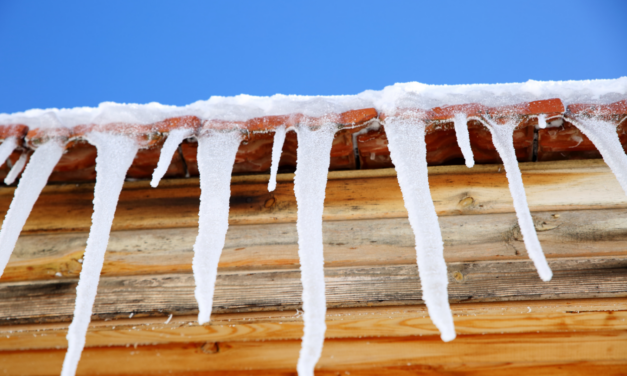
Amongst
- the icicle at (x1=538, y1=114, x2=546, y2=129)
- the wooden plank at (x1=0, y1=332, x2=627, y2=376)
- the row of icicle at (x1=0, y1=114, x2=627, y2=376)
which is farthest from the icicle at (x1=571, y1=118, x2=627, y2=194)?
the wooden plank at (x1=0, y1=332, x2=627, y2=376)

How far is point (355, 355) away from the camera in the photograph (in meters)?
1.44

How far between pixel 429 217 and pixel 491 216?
0.55 m

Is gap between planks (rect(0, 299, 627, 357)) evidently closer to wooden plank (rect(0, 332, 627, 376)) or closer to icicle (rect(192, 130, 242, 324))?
wooden plank (rect(0, 332, 627, 376))

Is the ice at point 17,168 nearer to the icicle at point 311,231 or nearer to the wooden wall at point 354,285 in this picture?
the wooden wall at point 354,285

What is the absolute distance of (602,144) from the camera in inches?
47.6

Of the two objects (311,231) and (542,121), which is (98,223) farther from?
(542,121)

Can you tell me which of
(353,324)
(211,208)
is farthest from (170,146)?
(353,324)

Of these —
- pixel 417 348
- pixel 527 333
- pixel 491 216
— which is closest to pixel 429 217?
pixel 491 216

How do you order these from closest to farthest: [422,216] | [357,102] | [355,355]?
[422,216] < [357,102] < [355,355]

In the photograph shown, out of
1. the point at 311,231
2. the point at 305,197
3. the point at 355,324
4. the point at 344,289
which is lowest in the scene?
the point at 355,324

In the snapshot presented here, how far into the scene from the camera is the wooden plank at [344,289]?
1397 millimetres

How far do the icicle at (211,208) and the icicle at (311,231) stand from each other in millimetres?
254

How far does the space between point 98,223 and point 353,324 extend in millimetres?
1014

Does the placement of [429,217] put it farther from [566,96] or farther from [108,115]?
[108,115]
